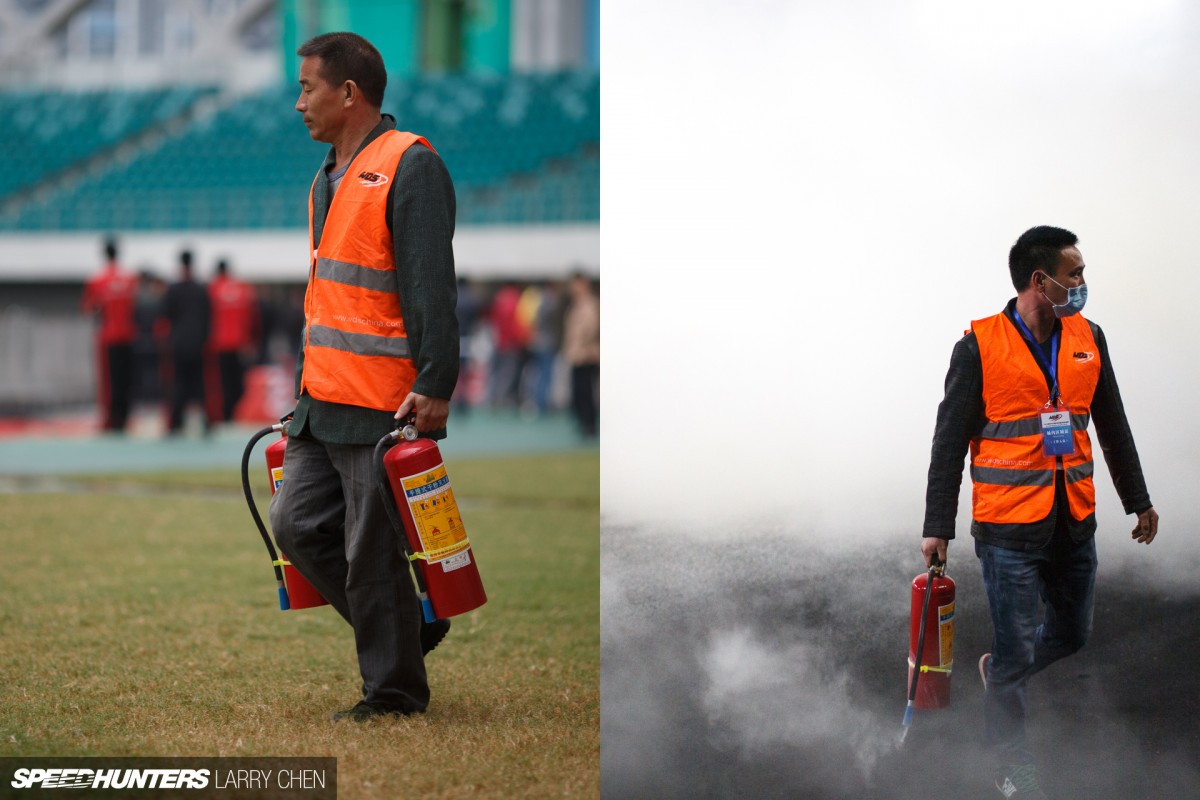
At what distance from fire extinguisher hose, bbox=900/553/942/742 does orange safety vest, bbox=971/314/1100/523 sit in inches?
6.6

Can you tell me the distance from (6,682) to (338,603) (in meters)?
1.26

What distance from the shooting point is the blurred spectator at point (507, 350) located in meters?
20.7

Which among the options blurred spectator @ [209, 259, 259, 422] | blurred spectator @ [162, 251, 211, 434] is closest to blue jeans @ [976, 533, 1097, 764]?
blurred spectator @ [162, 251, 211, 434]

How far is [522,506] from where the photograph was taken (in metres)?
9.38

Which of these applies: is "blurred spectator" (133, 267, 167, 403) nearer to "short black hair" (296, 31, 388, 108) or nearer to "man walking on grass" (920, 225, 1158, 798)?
"short black hair" (296, 31, 388, 108)

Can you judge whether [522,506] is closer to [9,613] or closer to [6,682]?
[9,613]

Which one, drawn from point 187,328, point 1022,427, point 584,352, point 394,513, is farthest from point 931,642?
point 187,328

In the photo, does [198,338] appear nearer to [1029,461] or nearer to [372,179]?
[372,179]

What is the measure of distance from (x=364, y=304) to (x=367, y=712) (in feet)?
3.67

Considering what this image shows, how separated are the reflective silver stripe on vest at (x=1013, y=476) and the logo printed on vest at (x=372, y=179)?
5.51ft

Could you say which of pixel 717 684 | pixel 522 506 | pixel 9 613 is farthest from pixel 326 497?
Result: pixel 522 506

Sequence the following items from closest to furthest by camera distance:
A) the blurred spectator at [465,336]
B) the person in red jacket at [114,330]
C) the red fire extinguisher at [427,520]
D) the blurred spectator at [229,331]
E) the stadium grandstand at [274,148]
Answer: the red fire extinguisher at [427,520]
the person in red jacket at [114,330]
the blurred spectator at [229,331]
the blurred spectator at [465,336]
the stadium grandstand at [274,148]

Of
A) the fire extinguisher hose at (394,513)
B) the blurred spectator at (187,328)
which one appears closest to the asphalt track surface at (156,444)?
the blurred spectator at (187,328)

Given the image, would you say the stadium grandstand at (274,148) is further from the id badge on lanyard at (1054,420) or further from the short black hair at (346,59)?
the id badge on lanyard at (1054,420)
